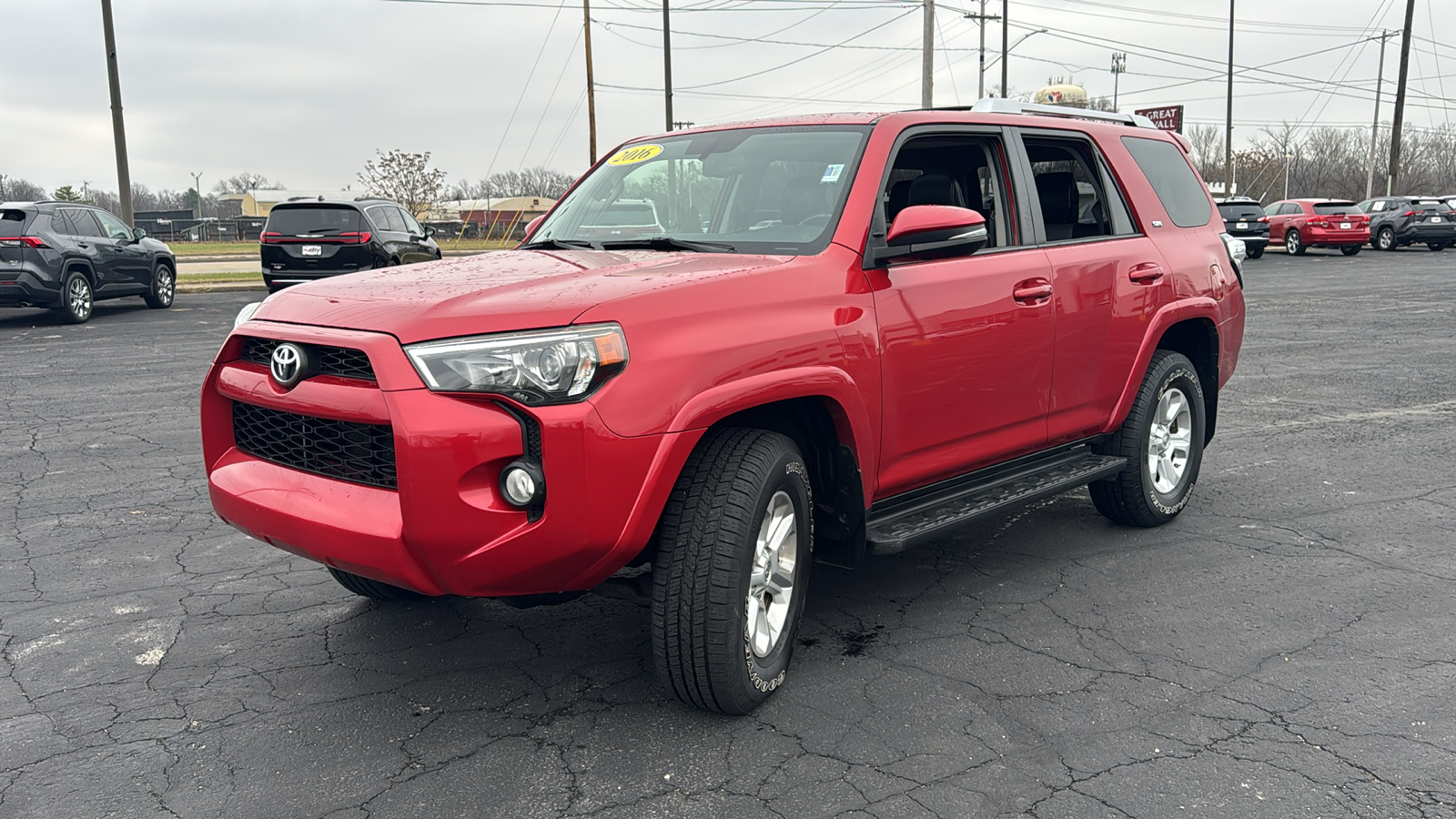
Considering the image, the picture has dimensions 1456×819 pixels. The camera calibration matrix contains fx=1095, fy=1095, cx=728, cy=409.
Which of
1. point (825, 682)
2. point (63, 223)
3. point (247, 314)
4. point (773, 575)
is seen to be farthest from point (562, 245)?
point (63, 223)

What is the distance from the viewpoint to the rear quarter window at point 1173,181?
18.1 ft

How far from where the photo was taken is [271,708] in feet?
11.5

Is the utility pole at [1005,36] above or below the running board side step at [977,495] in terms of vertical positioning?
above

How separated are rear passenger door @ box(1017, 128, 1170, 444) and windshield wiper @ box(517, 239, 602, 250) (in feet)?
6.12

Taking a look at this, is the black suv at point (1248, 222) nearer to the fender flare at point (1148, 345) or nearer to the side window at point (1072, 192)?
the fender flare at point (1148, 345)

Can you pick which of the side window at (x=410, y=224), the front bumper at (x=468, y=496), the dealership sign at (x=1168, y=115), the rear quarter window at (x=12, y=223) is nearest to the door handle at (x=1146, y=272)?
the front bumper at (x=468, y=496)

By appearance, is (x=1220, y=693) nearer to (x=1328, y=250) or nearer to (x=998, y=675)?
(x=998, y=675)

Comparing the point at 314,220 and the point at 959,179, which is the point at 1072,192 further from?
the point at 314,220

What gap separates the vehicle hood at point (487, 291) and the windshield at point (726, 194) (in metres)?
0.25

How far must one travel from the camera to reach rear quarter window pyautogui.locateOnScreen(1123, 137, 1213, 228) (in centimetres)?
552

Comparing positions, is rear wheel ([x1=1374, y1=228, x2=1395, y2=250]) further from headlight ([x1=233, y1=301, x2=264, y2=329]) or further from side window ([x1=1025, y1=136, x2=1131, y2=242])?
headlight ([x1=233, y1=301, x2=264, y2=329])

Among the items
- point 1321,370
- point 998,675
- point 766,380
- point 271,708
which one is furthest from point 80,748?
point 1321,370

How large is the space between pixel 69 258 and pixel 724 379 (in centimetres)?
1448

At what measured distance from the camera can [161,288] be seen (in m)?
17.0
